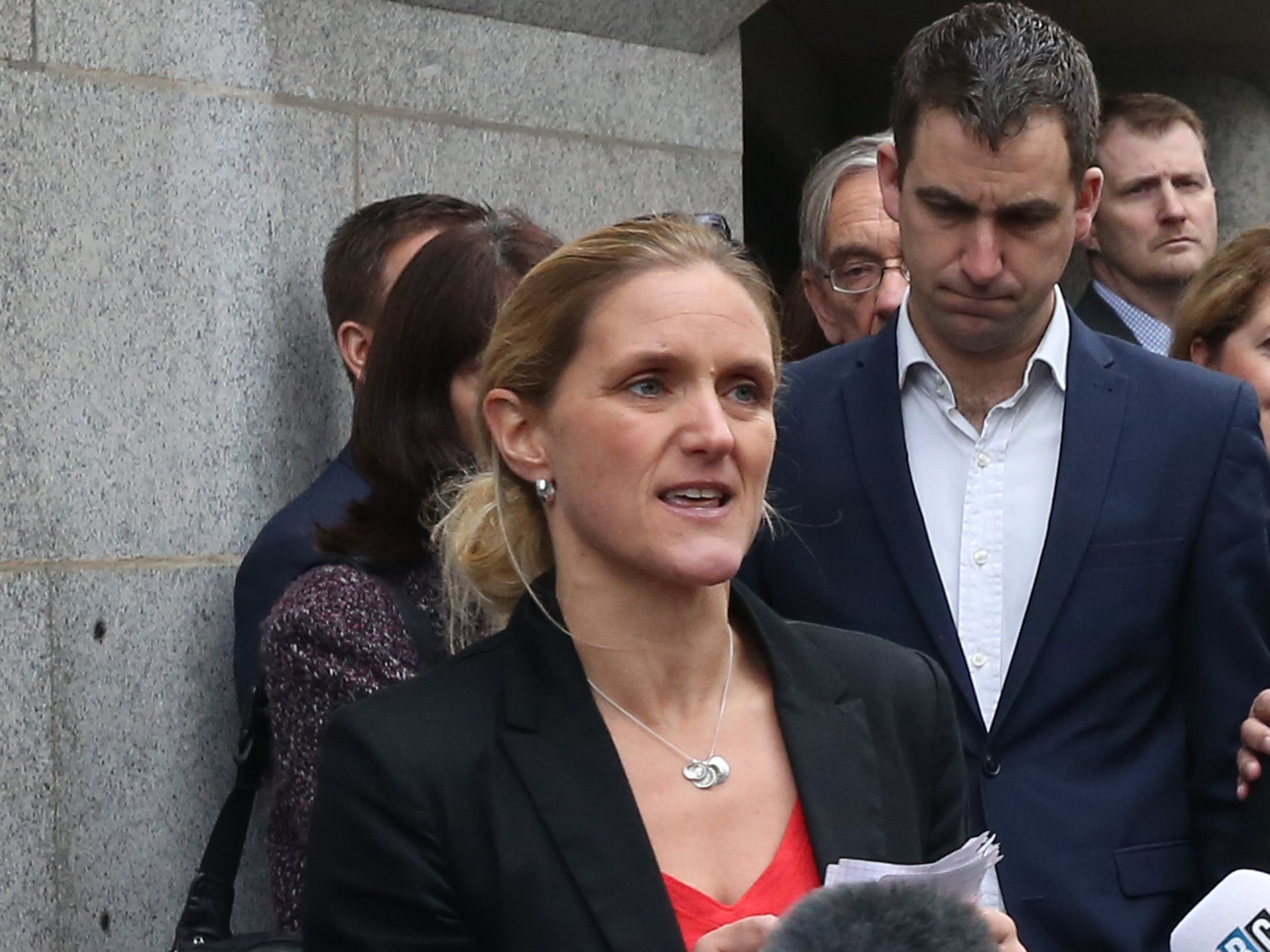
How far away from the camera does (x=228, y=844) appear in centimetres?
382

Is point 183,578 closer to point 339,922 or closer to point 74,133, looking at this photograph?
point 74,133

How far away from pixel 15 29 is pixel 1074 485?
2195mm

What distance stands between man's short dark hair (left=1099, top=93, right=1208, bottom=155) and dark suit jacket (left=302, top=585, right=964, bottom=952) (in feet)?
11.6

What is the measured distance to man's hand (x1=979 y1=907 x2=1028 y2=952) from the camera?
2.22 m

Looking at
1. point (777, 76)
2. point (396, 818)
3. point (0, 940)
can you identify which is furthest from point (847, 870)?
point (777, 76)

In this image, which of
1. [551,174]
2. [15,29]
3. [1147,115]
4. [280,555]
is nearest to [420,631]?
[280,555]

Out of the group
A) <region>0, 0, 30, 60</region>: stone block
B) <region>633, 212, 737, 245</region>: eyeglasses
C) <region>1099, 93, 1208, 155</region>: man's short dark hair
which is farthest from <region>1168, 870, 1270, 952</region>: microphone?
<region>1099, 93, 1208, 155</region>: man's short dark hair

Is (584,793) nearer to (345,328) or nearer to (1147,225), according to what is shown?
(345,328)

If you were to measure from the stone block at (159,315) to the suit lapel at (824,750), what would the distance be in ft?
5.96

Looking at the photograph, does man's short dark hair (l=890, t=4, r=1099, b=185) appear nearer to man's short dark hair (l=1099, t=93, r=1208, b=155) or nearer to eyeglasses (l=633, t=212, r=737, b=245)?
eyeglasses (l=633, t=212, r=737, b=245)

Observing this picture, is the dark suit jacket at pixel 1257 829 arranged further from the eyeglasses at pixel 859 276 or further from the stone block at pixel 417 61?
the stone block at pixel 417 61

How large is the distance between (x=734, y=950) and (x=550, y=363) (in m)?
A: 0.83

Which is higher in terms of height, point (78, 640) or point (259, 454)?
point (259, 454)

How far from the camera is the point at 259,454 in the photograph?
4582 millimetres
